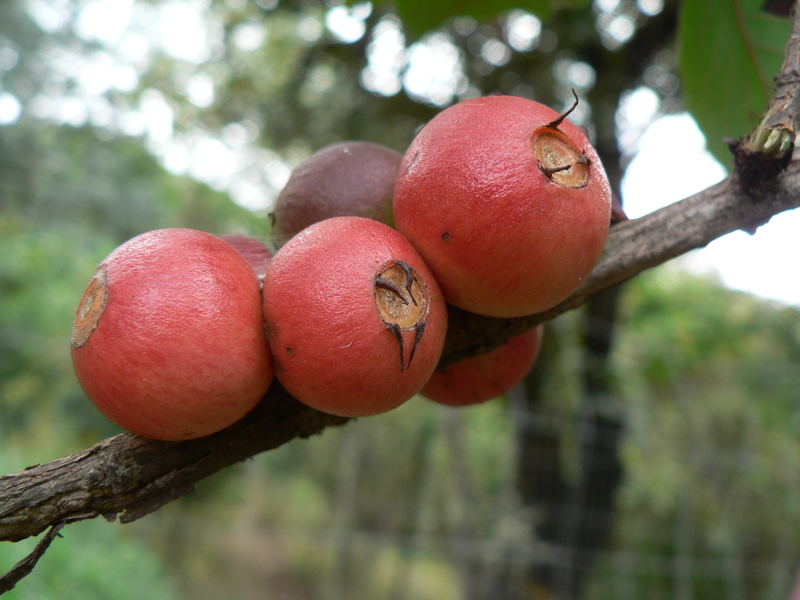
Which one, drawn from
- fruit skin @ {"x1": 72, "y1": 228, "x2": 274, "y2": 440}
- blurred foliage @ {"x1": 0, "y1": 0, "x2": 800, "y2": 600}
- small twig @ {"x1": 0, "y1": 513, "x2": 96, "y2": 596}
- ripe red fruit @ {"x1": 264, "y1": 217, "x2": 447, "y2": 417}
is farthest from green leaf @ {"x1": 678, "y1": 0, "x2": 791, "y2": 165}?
small twig @ {"x1": 0, "y1": 513, "x2": 96, "y2": 596}

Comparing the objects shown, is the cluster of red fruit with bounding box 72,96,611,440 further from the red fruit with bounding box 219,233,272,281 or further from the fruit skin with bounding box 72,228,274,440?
the red fruit with bounding box 219,233,272,281

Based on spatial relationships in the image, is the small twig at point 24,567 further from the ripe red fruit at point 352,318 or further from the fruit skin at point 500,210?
the fruit skin at point 500,210

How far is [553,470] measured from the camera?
5793 millimetres

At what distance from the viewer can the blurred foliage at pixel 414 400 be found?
495 centimetres

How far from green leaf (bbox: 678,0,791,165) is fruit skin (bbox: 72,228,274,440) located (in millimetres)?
1524

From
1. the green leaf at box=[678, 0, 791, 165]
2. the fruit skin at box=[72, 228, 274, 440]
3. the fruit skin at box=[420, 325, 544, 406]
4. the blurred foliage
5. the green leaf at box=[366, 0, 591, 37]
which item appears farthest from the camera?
the blurred foliage

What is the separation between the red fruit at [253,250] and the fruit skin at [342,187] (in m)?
0.08

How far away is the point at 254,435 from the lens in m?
1.18

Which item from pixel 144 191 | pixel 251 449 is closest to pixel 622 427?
pixel 251 449

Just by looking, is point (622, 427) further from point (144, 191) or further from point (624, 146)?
point (144, 191)

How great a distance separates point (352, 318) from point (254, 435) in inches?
15.0

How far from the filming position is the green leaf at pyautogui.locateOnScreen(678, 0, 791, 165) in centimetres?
163

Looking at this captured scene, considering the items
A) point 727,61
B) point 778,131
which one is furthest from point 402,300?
point 727,61

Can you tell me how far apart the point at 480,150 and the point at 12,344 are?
876 cm
